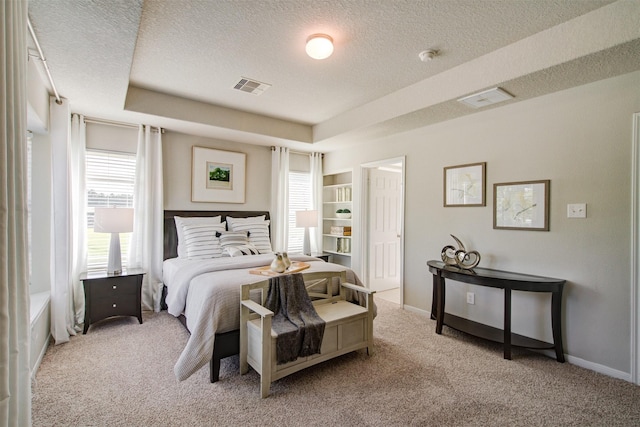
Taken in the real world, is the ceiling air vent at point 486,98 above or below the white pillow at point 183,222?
above

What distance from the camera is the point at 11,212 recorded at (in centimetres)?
105

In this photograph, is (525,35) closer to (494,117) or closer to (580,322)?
(494,117)

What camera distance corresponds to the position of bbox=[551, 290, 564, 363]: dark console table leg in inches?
101

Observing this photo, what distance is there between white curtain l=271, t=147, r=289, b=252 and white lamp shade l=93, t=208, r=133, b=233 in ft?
6.81

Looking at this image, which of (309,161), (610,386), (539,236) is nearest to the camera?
(610,386)

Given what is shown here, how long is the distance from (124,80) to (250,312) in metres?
2.29

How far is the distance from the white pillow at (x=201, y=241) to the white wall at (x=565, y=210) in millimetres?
2707

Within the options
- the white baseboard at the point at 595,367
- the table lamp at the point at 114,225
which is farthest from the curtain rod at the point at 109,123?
the white baseboard at the point at 595,367

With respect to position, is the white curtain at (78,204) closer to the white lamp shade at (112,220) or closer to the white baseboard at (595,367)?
the white lamp shade at (112,220)

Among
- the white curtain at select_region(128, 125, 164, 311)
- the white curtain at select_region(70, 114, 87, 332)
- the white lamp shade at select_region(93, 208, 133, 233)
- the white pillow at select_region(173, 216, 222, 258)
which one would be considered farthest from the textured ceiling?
the white pillow at select_region(173, 216, 222, 258)

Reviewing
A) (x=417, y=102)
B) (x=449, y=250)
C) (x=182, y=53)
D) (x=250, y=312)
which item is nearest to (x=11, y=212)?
(x=250, y=312)

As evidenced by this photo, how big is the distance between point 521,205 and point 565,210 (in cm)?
34

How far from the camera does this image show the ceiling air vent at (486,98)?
8.75ft

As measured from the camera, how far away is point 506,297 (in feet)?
8.76
